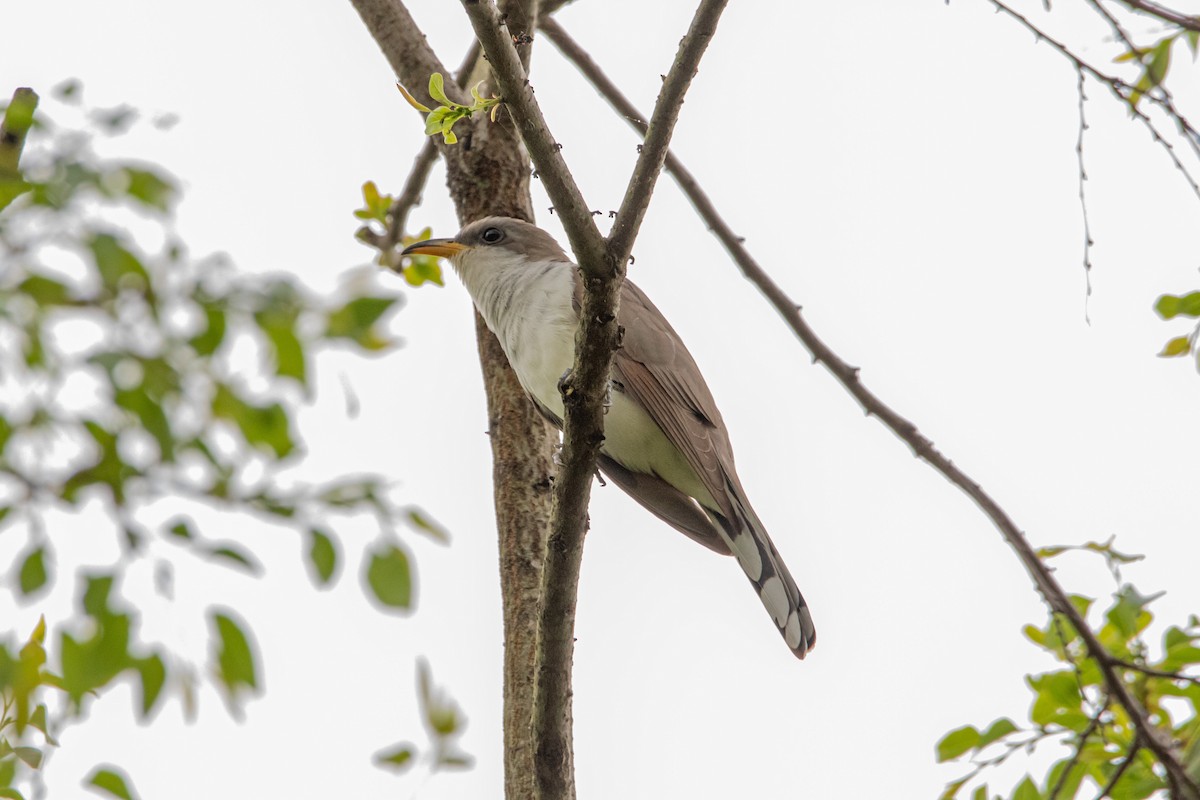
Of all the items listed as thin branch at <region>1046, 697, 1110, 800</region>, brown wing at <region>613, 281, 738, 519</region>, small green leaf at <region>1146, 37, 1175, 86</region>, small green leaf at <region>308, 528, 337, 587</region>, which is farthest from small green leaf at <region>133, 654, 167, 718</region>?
brown wing at <region>613, 281, 738, 519</region>

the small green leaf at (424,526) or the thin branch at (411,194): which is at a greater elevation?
the thin branch at (411,194)

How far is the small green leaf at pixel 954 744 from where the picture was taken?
9.34ft

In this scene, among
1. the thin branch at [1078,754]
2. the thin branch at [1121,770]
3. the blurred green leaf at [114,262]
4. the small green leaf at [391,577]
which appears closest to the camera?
the blurred green leaf at [114,262]

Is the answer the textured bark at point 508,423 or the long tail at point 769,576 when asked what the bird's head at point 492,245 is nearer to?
the textured bark at point 508,423

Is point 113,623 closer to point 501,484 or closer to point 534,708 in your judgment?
point 534,708

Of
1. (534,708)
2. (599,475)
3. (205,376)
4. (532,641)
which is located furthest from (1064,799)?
(599,475)

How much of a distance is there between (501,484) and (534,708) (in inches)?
54.0

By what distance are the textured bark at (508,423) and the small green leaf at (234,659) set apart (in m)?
2.33

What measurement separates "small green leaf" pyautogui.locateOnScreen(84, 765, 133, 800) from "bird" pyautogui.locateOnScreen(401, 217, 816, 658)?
10.2ft

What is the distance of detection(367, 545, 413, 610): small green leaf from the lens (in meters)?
1.32

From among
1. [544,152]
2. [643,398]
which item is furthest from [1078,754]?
[643,398]

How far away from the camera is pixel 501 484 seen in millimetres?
4586

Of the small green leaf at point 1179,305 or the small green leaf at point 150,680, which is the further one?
the small green leaf at point 1179,305

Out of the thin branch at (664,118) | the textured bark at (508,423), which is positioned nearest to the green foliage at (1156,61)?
the thin branch at (664,118)
